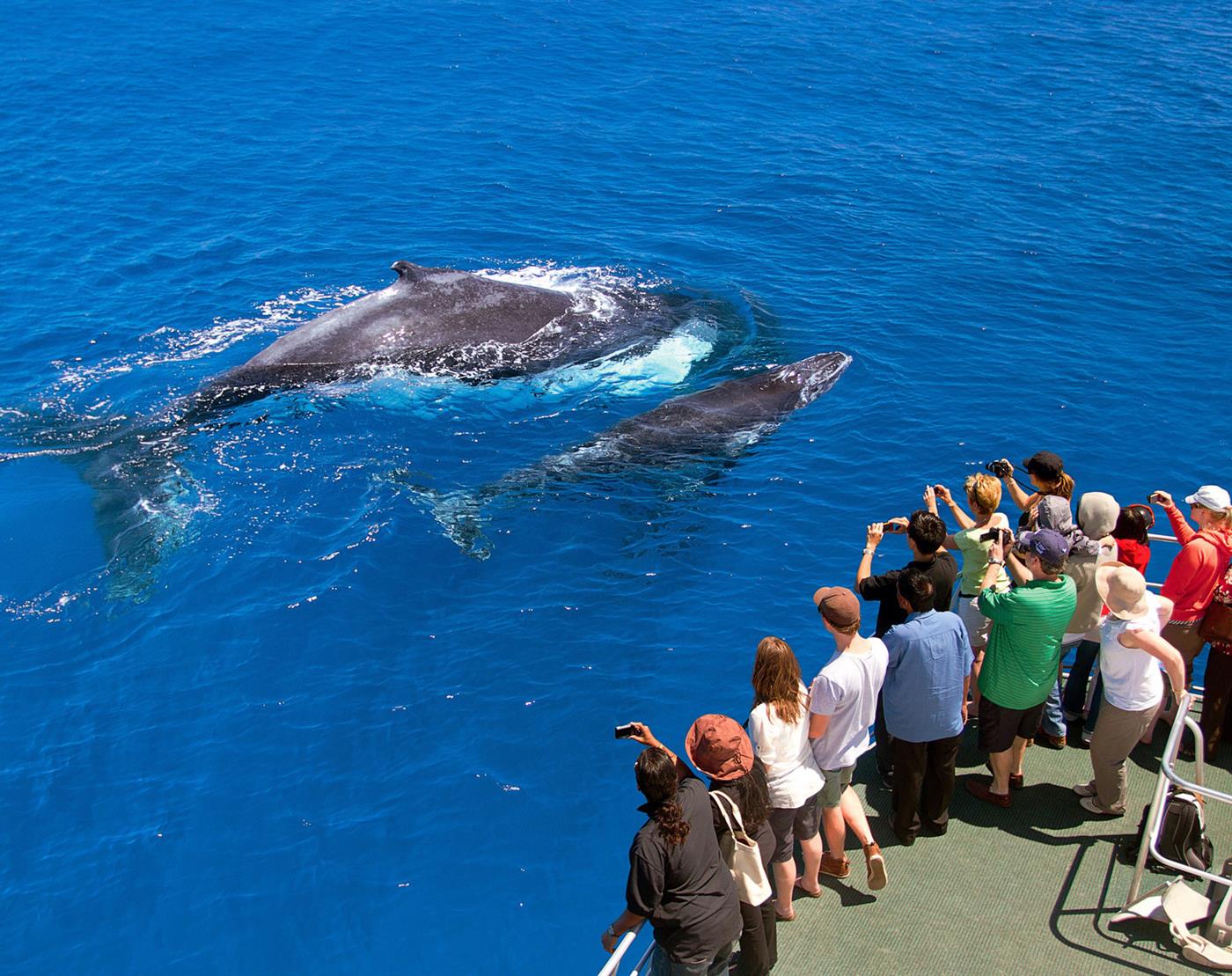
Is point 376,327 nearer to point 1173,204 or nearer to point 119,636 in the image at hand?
point 119,636

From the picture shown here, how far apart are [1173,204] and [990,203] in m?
4.44

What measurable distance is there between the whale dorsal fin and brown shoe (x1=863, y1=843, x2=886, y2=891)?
565 inches

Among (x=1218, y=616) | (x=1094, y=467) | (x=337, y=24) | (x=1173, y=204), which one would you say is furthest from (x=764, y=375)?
(x=337, y=24)

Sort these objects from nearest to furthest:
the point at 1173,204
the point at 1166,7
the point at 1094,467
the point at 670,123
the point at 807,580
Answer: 1. the point at 807,580
2. the point at 1094,467
3. the point at 1173,204
4. the point at 670,123
5. the point at 1166,7

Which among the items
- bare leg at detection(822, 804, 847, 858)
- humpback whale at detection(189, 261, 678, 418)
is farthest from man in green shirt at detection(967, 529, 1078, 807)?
humpback whale at detection(189, 261, 678, 418)

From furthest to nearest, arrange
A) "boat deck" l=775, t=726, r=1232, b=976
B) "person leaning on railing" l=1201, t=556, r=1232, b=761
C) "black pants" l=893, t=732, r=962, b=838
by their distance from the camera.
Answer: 1. "person leaning on railing" l=1201, t=556, r=1232, b=761
2. "black pants" l=893, t=732, r=962, b=838
3. "boat deck" l=775, t=726, r=1232, b=976

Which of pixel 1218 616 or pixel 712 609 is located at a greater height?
pixel 1218 616

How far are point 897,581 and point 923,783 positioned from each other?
5.88 ft

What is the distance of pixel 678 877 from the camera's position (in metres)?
6.41

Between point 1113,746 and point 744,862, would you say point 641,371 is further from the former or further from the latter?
point 744,862

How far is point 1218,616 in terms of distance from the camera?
364 inches

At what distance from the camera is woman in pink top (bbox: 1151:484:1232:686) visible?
365 inches

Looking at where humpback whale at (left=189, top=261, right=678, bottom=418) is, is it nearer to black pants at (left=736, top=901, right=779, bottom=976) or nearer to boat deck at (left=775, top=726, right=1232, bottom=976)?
boat deck at (left=775, top=726, right=1232, bottom=976)

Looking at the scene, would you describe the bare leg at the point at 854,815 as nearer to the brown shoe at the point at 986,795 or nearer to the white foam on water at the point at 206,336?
the brown shoe at the point at 986,795
